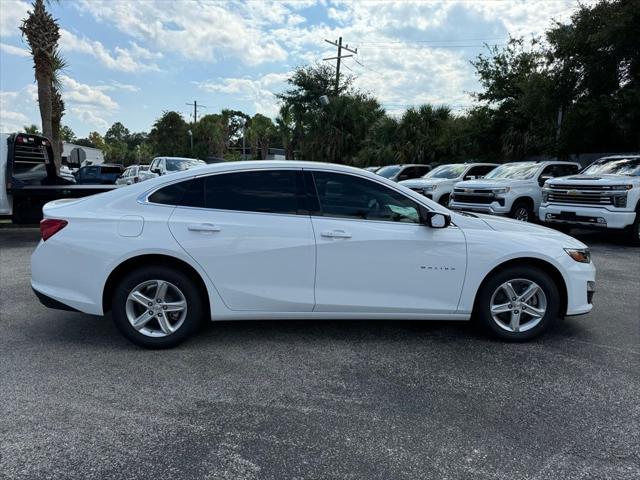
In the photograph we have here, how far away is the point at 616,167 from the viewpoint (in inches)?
408

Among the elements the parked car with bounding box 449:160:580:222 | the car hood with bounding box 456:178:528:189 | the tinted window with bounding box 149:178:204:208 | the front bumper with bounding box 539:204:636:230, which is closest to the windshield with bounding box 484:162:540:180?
the parked car with bounding box 449:160:580:222

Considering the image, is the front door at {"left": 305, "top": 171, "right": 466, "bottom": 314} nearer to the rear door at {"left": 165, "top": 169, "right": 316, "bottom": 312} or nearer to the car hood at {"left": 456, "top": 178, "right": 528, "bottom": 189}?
the rear door at {"left": 165, "top": 169, "right": 316, "bottom": 312}

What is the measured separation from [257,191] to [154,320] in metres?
1.39

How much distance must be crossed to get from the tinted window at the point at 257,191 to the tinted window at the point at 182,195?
6cm

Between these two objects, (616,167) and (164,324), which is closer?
(164,324)

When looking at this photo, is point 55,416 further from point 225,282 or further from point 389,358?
point 389,358

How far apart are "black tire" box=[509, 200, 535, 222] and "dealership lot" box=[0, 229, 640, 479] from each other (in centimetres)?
719

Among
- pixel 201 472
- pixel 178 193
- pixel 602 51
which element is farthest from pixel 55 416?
pixel 602 51

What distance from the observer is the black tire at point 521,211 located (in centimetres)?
1166

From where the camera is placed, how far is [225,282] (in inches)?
156

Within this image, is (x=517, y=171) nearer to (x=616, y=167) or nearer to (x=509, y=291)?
(x=616, y=167)

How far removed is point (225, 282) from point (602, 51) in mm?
15750

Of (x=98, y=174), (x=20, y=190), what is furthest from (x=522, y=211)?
(x=98, y=174)

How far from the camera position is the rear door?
155 inches
